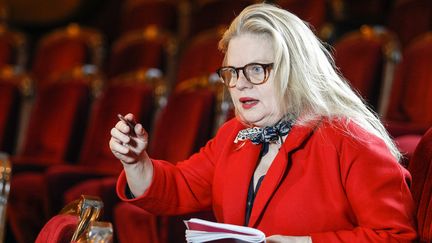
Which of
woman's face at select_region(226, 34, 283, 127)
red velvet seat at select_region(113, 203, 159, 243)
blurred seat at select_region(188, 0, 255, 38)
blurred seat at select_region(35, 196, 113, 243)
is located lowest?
red velvet seat at select_region(113, 203, 159, 243)

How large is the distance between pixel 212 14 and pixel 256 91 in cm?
123

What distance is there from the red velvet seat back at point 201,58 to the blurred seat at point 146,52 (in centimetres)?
10

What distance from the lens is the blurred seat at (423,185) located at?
65 cm

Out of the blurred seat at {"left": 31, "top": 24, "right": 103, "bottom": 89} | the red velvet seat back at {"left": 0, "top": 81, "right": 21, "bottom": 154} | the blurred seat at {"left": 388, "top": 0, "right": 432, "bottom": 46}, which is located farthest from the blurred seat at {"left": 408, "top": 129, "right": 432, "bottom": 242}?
the blurred seat at {"left": 31, "top": 24, "right": 103, "bottom": 89}

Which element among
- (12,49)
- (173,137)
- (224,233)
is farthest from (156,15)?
(224,233)

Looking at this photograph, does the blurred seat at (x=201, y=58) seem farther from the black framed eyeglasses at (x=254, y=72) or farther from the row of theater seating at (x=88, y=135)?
the black framed eyeglasses at (x=254, y=72)

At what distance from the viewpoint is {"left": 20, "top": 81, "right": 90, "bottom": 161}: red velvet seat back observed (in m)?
1.45

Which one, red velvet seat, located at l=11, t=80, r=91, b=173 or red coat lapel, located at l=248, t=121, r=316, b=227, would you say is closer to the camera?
red coat lapel, located at l=248, t=121, r=316, b=227

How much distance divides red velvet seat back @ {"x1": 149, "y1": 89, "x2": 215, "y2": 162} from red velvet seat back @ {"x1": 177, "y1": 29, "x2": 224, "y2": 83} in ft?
1.02

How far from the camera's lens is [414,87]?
3.86 feet

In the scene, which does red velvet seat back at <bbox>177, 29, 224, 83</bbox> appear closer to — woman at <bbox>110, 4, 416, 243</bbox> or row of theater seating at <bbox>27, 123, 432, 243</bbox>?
row of theater seating at <bbox>27, 123, 432, 243</bbox>

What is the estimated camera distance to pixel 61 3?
95.8 inches

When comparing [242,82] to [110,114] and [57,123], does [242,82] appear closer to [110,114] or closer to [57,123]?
[110,114]

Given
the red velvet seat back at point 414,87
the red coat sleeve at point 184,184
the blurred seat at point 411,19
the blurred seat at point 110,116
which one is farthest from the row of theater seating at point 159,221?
the blurred seat at point 411,19
